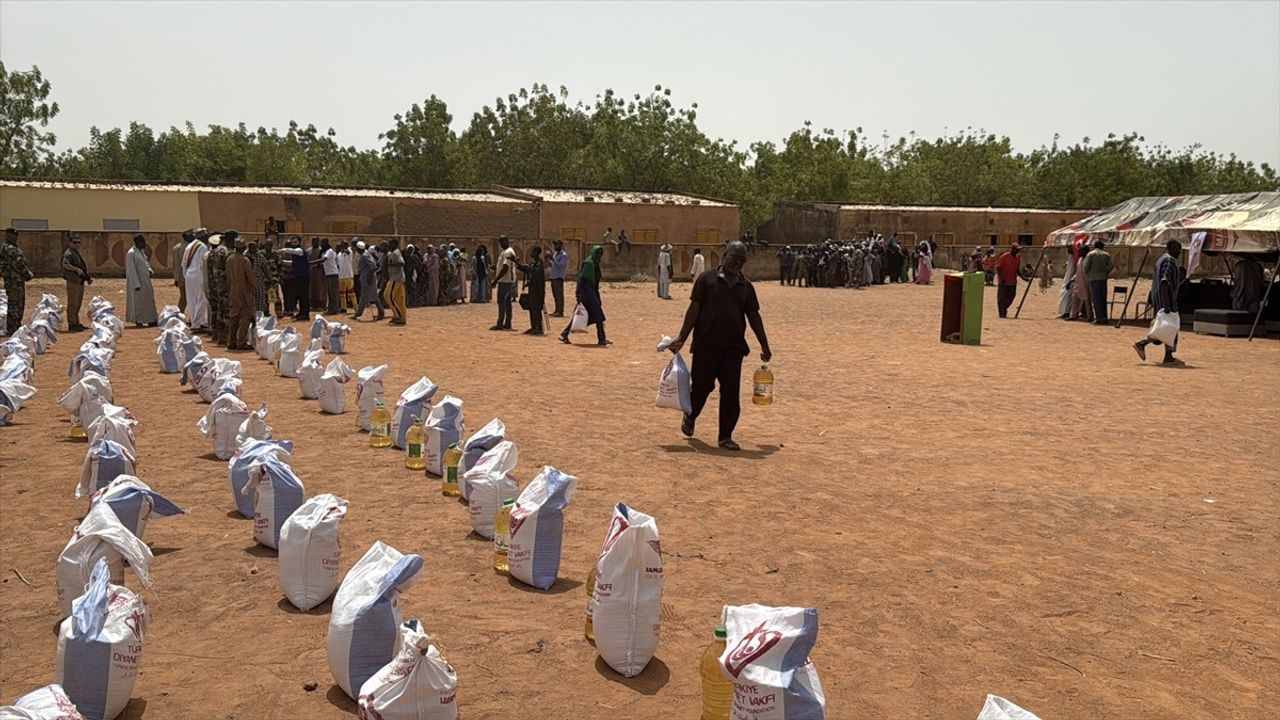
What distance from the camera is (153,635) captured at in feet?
14.7

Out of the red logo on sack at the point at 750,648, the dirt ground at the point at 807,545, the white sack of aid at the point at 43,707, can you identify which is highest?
the red logo on sack at the point at 750,648

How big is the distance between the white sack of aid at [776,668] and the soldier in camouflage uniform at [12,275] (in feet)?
50.9

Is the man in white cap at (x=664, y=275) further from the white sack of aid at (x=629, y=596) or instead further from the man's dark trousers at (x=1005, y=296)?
the white sack of aid at (x=629, y=596)

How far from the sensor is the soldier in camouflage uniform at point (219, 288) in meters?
14.5

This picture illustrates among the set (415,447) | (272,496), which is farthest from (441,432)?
(272,496)

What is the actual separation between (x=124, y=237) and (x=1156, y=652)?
29277mm

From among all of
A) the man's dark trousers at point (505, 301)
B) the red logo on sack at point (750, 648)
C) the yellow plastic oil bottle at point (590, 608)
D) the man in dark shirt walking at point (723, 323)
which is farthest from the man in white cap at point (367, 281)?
the red logo on sack at point (750, 648)

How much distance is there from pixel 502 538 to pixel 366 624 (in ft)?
4.84

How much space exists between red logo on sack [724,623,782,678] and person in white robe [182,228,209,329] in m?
14.7

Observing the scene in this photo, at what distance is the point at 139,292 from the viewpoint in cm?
1745

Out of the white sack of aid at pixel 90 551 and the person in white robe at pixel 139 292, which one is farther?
the person in white robe at pixel 139 292

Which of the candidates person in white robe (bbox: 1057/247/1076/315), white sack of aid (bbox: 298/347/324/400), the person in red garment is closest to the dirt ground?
white sack of aid (bbox: 298/347/324/400)

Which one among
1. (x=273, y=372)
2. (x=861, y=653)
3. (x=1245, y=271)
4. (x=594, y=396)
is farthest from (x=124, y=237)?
(x=861, y=653)

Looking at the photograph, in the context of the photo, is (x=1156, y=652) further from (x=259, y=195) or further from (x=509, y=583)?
(x=259, y=195)
